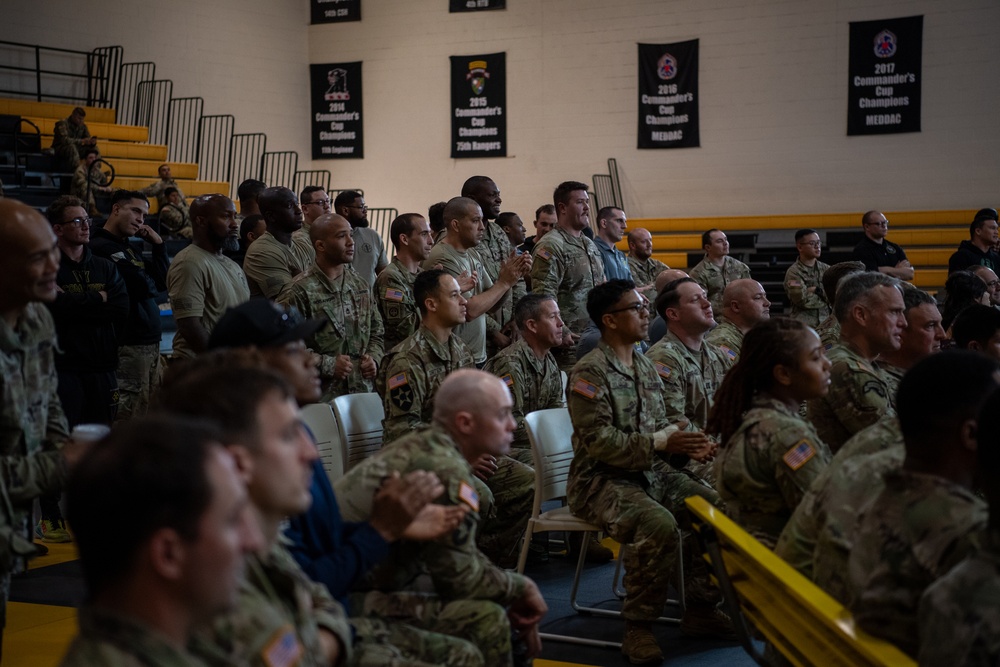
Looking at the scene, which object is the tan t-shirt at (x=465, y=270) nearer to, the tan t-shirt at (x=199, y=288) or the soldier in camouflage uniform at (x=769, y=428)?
the tan t-shirt at (x=199, y=288)

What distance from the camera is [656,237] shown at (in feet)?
45.5

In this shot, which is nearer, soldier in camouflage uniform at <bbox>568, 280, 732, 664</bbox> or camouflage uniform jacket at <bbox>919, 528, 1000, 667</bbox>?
camouflage uniform jacket at <bbox>919, 528, 1000, 667</bbox>

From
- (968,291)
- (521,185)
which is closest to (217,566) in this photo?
(968,291)

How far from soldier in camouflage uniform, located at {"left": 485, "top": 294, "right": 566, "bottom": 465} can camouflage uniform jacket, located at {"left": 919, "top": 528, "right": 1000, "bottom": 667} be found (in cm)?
354

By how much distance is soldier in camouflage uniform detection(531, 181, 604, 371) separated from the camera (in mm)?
6668

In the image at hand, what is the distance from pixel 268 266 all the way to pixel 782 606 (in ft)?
14.1

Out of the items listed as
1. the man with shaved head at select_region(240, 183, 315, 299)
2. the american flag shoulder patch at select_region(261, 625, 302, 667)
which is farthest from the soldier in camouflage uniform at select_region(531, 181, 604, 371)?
the american flag shoulder patch at select_region(261, 625, 302, 667)

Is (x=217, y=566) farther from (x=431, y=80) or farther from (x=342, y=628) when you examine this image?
(x=431, y=80)

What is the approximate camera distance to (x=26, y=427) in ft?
9.64

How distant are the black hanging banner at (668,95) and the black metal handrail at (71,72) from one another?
23.2ft

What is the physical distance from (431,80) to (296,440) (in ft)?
46.2

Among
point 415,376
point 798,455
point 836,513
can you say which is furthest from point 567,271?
point 836,513

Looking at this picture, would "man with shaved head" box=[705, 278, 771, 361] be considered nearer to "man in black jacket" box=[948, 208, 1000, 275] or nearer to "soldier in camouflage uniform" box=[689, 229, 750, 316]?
"man in black jacket" box=[948, 208, 1000, 275]

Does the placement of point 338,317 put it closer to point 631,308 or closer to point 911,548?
point 631,308
